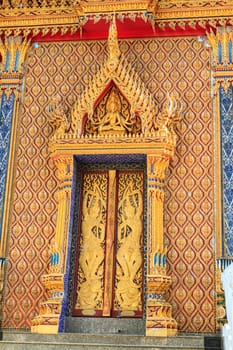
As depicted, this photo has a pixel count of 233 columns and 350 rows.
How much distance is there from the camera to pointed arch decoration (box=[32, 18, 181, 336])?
9.23m

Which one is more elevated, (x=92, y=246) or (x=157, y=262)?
(x=92, y=246)

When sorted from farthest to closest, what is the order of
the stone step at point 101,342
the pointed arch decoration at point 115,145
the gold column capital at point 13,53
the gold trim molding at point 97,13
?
the gold column capital at point 13,53 → the gold trim molding at point 97,13 → the pointed arch decoration at point 115,145 → the stone step at point 101,342

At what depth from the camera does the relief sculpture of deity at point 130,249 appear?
969 centimetres

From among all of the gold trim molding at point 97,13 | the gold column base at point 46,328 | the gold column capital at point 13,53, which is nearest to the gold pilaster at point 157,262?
the gold column base at point 46,328

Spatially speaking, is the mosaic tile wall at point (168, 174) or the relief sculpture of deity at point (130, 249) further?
the relief sculpture of deity at point (130, 249)

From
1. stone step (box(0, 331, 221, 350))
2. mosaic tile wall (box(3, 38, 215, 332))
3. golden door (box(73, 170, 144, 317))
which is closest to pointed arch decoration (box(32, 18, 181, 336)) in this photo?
mosaic tile wall (box(3, 38, 215, 332))

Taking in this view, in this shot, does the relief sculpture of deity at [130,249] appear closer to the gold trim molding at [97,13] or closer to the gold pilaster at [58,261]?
the gold pilaster at [58,261]

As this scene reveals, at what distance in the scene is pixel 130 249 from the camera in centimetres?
991

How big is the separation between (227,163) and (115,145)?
1.85 meters

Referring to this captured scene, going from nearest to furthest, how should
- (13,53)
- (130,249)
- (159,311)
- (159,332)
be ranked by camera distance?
(159,332) → (159,311) → (130,249) → (13,53)

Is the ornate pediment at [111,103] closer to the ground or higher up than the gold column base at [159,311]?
higher up

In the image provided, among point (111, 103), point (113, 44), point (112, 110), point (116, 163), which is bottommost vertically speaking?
point (116, 163)

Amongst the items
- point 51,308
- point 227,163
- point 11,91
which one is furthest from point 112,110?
point 51,308

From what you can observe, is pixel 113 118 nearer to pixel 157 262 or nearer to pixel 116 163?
pixel 116 163
